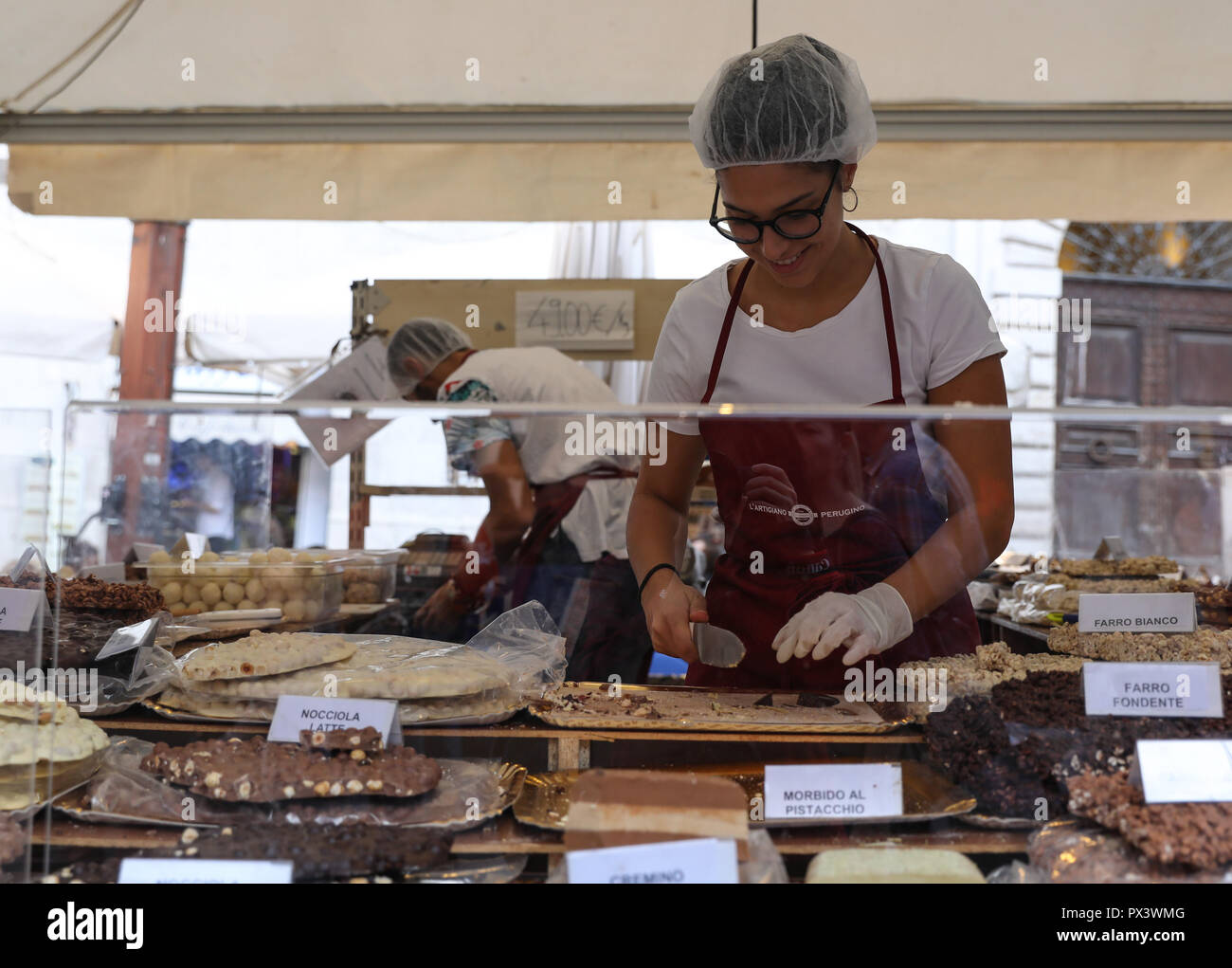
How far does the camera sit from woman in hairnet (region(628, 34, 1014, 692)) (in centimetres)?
152

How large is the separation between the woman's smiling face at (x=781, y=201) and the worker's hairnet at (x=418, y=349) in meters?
1.78

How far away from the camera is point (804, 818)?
1.22 meters

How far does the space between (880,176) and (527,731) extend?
2.49 m

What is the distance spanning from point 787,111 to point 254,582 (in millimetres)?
1294

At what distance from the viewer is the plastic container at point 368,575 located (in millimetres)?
1963

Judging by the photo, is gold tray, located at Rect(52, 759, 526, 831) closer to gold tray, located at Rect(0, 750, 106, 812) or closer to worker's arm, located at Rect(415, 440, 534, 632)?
gold tray, located at Rect(0, 750, 106, 812)

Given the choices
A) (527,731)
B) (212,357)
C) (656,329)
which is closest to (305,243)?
(212,357)

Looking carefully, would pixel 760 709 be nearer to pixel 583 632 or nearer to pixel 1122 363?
pixel 583 632

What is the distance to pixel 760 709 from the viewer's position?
5.18ft

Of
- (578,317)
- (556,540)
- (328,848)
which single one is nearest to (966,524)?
(556,540)

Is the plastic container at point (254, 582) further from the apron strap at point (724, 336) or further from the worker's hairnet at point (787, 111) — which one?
the worker's hairnet at point (787, 111)

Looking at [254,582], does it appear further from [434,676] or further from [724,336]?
[724,336]

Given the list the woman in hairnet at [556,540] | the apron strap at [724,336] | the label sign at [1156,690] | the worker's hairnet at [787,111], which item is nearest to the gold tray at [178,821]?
the woman in hairnet at [556,540]

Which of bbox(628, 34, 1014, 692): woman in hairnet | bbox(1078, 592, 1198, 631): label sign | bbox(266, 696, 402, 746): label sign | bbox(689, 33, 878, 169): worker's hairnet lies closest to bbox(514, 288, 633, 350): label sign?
bbox(628, 34, 1014, 692): woman in hairnet
